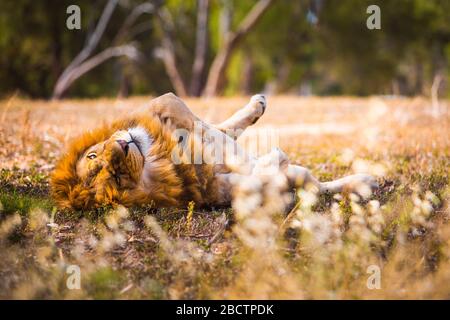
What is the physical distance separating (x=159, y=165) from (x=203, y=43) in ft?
45.5

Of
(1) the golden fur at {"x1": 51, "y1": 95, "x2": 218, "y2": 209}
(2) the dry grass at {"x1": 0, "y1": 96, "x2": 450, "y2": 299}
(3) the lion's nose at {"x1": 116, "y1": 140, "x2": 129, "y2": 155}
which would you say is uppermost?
(3) the lion's nose at {"x1": 116, "y1": 140, "x2": 129, "y2": 155}

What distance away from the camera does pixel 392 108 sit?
24.5 ft

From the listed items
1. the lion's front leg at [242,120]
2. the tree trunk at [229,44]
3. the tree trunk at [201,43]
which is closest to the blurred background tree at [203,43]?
the tree trunk at [201,43]

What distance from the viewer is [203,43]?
16.5 metres

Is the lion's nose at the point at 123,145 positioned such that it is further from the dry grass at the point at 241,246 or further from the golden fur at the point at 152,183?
the dry grass at the point at 241,246

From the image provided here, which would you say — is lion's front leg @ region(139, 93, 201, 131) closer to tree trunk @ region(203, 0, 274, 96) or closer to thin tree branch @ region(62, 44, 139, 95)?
tree trunk @ region(203, 0, 274, 96)

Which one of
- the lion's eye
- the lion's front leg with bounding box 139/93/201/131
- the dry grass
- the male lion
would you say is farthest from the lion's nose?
the lion's front leg with bounding box 139/93/201/131

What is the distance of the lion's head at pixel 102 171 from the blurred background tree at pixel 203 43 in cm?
1372

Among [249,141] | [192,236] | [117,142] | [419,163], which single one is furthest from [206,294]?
[249,141]

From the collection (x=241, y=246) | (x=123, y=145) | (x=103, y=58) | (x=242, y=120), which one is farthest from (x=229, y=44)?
(x=241, y=246)

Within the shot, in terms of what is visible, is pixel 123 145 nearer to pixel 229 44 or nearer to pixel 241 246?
pixel 241 246

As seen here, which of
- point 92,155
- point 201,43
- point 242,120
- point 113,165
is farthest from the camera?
point 201,43

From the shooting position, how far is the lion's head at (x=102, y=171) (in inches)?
117

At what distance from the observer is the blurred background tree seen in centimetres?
1877
